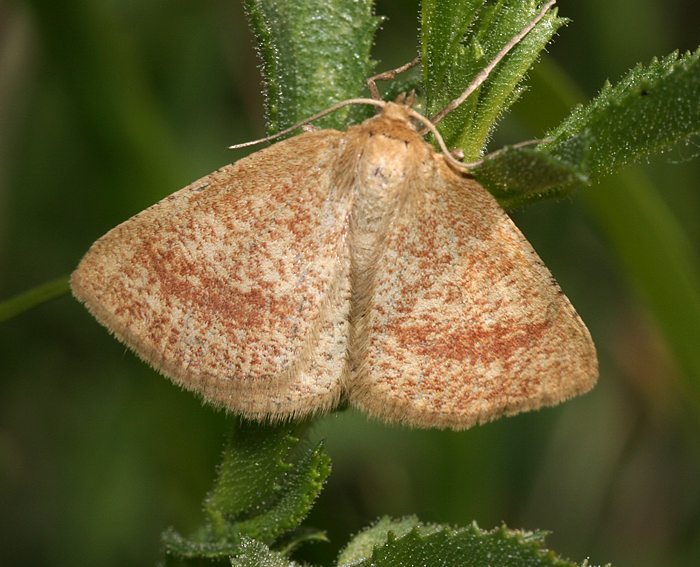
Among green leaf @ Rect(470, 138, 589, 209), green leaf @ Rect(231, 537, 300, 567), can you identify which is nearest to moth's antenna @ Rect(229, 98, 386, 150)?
green leaf @ Rect(470, 138, 589, 209)

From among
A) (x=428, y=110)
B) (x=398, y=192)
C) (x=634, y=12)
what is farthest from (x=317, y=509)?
(x=634, y=12)

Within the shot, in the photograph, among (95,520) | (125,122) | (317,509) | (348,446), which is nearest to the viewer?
(317,509)

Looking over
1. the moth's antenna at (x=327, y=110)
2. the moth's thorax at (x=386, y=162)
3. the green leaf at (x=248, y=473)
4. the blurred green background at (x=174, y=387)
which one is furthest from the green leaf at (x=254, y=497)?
the blurred green background at (x=174, y=387)

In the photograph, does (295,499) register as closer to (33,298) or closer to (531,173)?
(531,173)

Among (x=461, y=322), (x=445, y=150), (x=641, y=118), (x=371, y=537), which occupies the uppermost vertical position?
(x=641, y=118)

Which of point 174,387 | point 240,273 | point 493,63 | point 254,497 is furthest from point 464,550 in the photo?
point 174,387

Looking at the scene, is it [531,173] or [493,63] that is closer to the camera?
[531,173]

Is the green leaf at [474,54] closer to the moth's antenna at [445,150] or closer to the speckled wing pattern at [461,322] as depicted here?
the moth's antenna at [445,150]

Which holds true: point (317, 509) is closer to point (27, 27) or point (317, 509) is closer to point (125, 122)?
point (125, 122)
